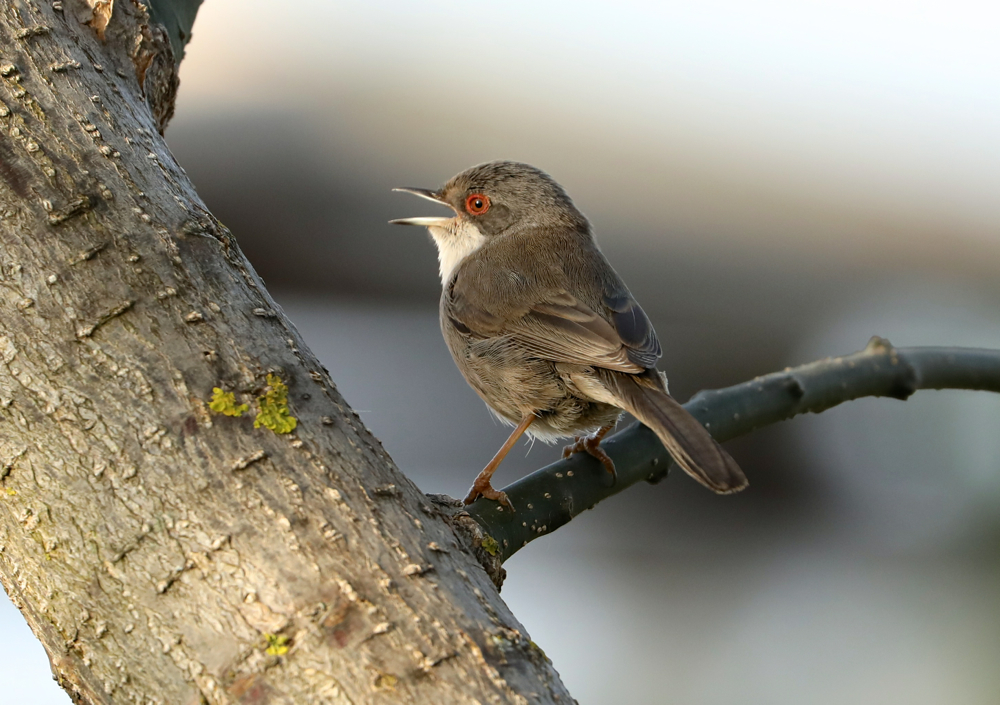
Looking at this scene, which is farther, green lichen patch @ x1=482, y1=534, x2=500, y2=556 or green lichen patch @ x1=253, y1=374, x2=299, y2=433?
green lichen patch @ x1=482, y1=534, x2=500, y2=556

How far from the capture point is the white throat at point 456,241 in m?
4.26

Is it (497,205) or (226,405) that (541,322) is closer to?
(497,205)

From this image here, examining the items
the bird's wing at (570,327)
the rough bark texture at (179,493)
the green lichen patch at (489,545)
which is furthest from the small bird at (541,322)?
the rough bark texture at (179,493)

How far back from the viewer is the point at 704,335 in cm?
752

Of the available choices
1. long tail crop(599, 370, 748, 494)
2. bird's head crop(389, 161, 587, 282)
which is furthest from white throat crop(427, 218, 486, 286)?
long tail crop(599, 370, 748, 494)

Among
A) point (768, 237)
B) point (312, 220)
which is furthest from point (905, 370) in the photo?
point (312, 220)

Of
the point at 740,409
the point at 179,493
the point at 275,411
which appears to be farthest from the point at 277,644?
the point at 740,409

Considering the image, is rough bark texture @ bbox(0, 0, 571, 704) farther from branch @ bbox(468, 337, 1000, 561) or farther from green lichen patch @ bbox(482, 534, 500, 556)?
branch @ bbox(468, 337, 1000, 561)

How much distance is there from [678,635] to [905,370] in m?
5.45

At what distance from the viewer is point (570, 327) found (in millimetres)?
3375

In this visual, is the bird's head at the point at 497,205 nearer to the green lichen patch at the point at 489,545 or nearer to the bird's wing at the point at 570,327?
the bird's wing at the point at 570,327

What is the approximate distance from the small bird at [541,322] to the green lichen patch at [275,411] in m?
1.37

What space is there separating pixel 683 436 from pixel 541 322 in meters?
1.04

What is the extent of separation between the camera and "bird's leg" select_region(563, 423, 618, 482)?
2779 millimetres
